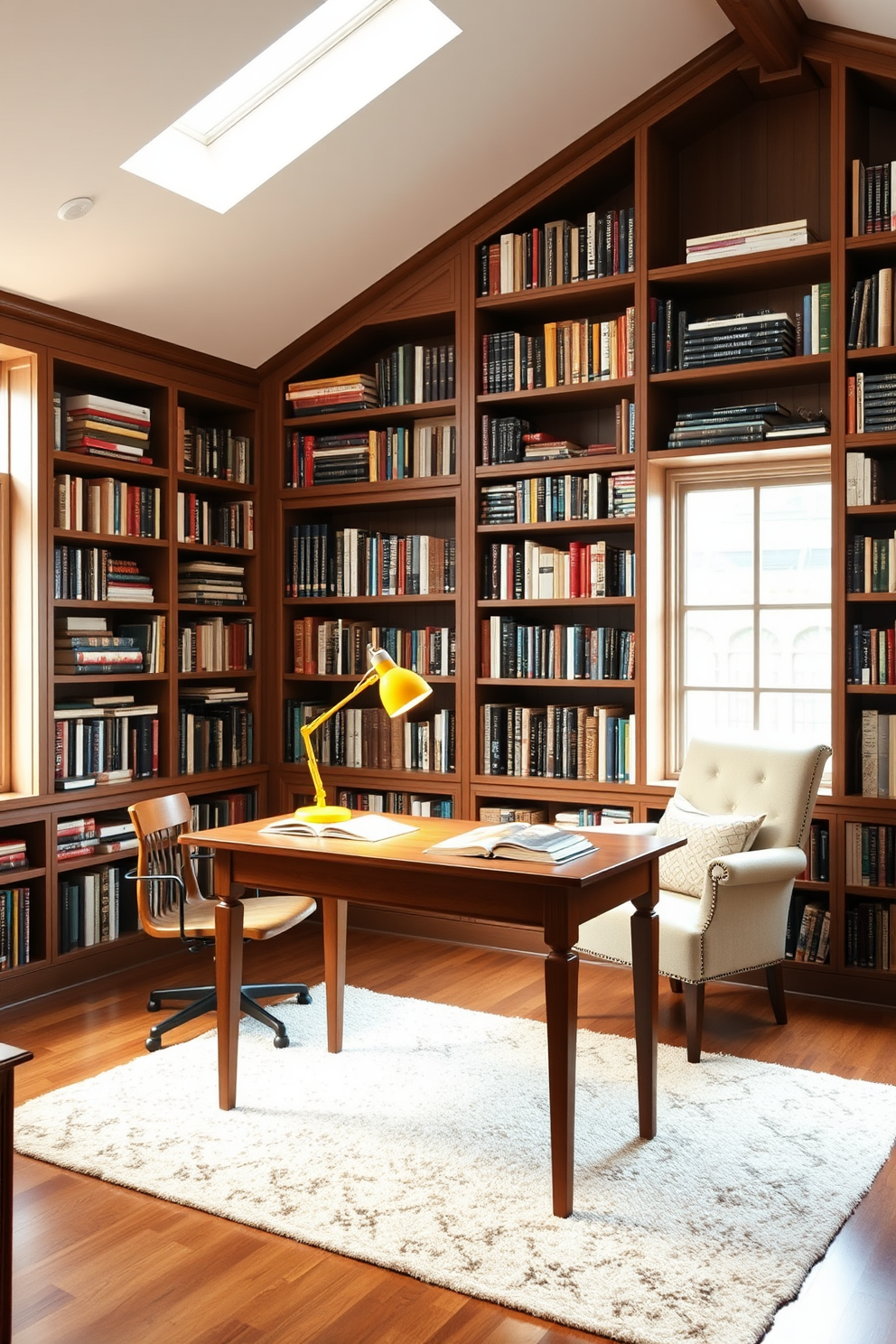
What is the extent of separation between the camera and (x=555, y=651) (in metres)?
4.88

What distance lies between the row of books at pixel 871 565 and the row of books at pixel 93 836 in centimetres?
293

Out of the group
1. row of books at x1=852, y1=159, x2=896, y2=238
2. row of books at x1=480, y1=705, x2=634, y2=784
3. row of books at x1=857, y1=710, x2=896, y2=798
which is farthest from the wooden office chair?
row of books at x1=852, y1=159, x2=896, y2=238

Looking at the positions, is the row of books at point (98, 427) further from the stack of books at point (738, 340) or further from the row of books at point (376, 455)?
the stack of books at point (738, 340)

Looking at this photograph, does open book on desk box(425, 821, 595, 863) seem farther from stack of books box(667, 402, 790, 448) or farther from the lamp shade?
stack of books box(667, 402, 790, 448)

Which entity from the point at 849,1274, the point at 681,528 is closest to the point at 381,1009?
the point at 849,1274

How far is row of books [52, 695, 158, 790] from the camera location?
450 centimetres

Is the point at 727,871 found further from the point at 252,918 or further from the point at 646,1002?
the point at 252,918

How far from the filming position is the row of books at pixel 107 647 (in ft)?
14.9

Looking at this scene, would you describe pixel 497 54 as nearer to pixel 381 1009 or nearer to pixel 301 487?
pixel 301 487

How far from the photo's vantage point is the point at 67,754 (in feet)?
14.8

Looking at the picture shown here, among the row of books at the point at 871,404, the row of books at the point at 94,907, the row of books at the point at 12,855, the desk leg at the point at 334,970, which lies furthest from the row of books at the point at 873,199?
the row of books at the point at 12,855

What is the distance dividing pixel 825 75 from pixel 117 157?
2653 mm

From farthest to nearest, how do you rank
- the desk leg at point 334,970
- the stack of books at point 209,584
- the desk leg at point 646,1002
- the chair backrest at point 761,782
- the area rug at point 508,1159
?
the stack of books at point 209,584 → the chair backrest at point 761,782 → the desk leg at point 334,970 → the desk leg at point 646,1002 → the area rug at point 508,1159

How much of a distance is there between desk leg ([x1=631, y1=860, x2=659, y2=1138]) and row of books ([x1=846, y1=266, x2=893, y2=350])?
2267 millimetres
